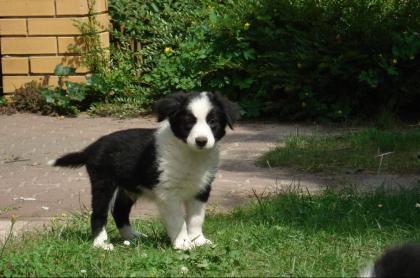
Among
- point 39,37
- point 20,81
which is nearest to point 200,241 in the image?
point 39,37

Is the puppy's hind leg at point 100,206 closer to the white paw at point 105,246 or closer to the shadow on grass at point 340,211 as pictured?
the white paw at point 105,246

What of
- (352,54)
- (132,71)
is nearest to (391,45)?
(352,54)

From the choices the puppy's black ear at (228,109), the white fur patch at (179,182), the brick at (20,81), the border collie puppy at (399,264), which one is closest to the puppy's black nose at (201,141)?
the white fur patch at (179,182)

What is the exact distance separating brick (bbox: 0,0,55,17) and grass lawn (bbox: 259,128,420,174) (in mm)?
4684

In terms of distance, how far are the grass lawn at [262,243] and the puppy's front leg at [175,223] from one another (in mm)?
121

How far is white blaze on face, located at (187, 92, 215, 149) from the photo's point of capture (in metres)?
5.62

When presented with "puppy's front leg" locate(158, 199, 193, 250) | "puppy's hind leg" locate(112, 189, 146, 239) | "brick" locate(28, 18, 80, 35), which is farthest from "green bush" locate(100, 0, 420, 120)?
"puppy's front leg" locate(158, 199, 193, 250)

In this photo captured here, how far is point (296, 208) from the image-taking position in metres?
6.55

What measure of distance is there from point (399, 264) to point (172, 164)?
2.32 metres

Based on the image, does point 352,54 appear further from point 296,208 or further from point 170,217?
point 170,217

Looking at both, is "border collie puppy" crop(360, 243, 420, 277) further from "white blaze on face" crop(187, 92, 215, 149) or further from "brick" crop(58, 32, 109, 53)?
"brick" crop(58, 32, 109, 53)

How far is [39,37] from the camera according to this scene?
12.5m

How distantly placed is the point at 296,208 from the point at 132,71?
657 cm

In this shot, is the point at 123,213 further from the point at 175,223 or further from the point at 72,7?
the point at 72,7
